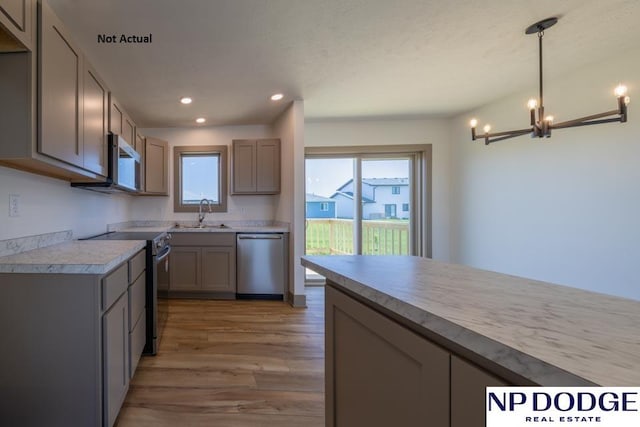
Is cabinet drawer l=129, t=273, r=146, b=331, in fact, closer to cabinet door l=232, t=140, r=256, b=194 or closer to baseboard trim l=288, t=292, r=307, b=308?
baseboard trim l=288, t=292, r=307, b=308

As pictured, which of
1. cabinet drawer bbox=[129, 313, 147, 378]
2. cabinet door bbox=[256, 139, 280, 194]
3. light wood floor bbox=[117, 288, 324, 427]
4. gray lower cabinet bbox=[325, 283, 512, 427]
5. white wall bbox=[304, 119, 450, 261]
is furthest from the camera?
white wall bbox=[304, 119, 450, 261]

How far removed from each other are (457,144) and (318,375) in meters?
3.66

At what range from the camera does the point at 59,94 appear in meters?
1.46

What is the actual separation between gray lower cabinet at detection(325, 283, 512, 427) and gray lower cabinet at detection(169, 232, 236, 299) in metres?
2.87

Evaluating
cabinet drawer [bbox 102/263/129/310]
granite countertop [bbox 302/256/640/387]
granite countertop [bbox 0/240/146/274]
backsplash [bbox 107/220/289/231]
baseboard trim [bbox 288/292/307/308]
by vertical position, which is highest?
backsplash [bbox 107/220/289/231]

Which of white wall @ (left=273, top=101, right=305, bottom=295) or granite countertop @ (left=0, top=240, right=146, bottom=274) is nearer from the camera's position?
granite countertop @ (left=0, top=240, right=146, bottom=274)

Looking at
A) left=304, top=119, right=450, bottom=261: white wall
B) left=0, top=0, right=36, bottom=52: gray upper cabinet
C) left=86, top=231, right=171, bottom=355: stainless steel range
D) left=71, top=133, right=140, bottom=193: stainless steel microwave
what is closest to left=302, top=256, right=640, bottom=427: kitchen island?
left=0, top=0, right=36, bottom=52: gray upper cabinet

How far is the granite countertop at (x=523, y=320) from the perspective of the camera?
367mm

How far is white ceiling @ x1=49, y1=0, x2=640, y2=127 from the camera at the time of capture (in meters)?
1.83

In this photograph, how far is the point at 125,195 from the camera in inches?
147

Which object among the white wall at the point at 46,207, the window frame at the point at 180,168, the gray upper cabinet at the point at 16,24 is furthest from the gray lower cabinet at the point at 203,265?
the gray upper cabinet at the point at 16,24

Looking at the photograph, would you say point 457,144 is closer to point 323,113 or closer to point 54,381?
point 323,113

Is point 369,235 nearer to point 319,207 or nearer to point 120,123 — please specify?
point 319,207

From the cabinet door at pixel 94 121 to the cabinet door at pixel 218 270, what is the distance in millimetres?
1728
